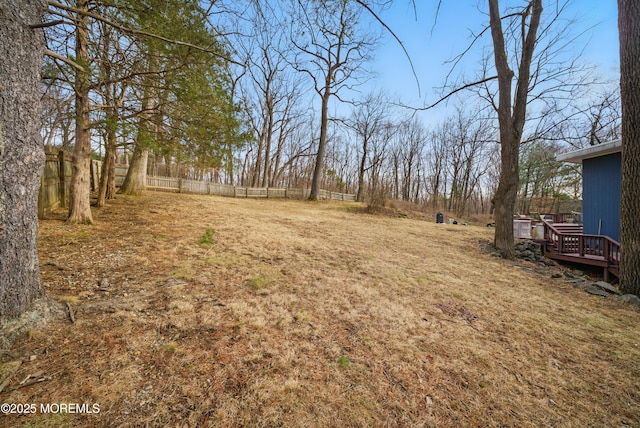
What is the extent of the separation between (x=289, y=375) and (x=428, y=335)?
51.8 inches

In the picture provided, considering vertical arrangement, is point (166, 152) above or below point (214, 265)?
above

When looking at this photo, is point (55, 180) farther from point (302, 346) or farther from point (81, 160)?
point (302, 346)

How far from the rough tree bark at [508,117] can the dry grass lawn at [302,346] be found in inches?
101

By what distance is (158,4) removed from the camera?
281 cm

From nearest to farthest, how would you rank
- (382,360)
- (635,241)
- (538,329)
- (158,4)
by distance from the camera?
(382,360), (538,329), (158,4), (635,241)

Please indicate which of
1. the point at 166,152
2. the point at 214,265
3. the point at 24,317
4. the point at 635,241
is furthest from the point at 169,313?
the point at 635,241

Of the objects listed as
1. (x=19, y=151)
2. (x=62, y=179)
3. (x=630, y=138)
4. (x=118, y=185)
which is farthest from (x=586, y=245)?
(x=118, y=185)

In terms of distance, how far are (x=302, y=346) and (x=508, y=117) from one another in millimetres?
6894

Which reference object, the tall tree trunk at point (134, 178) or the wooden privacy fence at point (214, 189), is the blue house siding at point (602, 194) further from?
the wooden privacy fence at point (214, 189)

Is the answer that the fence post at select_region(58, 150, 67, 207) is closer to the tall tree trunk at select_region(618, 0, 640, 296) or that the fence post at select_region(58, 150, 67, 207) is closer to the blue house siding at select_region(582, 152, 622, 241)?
the tall tree trunk at select_region(618, 0, 640, 296)

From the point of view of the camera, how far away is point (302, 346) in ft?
5.74

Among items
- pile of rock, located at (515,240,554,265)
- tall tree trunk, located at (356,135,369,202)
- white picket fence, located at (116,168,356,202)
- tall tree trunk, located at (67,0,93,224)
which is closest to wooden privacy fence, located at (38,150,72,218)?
tall tree trunk, located at (67,0,93,224)

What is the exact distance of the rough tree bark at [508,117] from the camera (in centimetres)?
559

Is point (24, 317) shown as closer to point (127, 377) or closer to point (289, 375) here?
point (127, 377)
